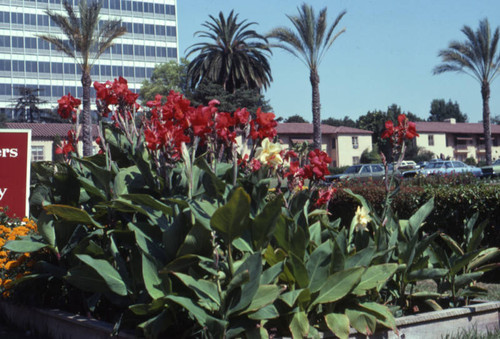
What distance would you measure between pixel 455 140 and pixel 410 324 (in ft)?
226

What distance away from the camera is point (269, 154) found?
391cm

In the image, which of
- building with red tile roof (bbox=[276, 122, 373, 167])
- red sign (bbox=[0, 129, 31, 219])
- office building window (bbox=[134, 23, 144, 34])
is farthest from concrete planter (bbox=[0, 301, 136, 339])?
office building window (bbox=[134, 23, 144, 34])

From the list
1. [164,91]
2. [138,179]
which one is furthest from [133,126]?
[164,91]

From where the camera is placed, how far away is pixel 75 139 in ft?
16.6

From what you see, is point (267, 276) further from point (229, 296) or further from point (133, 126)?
point (133, 126)

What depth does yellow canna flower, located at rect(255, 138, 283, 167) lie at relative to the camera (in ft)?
12.7

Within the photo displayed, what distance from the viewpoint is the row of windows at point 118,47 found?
74750 millimetres

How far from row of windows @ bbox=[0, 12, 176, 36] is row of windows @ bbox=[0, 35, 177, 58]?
86.8 inches

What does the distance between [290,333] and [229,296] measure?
59 cm

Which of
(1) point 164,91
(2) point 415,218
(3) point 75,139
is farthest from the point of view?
(1) point 164,91

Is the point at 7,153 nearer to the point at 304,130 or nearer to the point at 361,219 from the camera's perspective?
the point at 361,219

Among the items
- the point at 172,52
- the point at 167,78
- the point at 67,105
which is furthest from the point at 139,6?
the point at 67,105

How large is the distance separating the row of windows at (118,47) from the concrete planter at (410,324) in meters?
76.5

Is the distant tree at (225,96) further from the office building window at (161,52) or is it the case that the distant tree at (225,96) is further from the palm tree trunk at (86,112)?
the office building window at (161,52)
